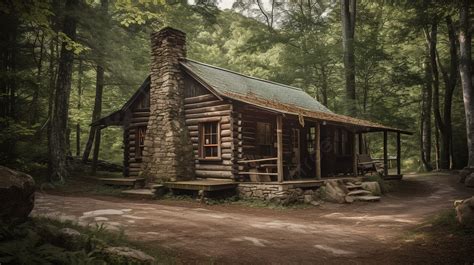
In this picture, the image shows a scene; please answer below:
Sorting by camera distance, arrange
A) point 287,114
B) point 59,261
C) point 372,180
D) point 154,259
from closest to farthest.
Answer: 1. point 59,261
2. point 154,259
3. point 287,114
4. point 372,180

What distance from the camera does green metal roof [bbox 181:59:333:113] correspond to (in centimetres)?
1493

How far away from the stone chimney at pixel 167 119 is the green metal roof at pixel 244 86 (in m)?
0.88

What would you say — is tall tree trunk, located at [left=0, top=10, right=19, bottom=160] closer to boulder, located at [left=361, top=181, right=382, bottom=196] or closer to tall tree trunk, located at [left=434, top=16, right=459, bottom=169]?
boulder, located at [left=361, top=181, right=382, bottom=196]

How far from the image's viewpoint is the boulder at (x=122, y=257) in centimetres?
427

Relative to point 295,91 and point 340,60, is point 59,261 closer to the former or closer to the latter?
point 295,91

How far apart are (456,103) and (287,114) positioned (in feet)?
74.1

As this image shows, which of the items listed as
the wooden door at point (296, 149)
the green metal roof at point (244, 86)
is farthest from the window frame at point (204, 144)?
the wooden door at point (296, 149)

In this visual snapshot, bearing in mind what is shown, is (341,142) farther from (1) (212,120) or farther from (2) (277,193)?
(1) (212,120)

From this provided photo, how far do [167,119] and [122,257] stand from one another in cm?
1060

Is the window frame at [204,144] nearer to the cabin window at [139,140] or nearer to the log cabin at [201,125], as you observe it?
the log cabin at [201,125]

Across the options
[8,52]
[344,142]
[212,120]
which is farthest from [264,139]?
[8,52]

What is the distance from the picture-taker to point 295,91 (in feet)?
75.0

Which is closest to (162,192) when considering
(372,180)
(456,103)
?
(372,180)

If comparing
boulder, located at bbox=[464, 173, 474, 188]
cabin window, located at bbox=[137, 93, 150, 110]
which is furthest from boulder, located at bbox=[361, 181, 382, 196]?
cabin window, located at bbox=[137, 93, 150, 110]
